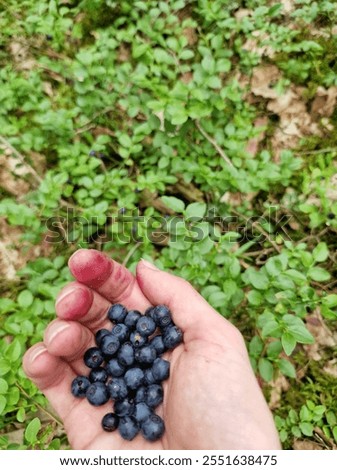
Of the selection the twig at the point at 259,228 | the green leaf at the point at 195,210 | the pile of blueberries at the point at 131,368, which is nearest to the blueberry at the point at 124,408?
the pile of blueberries at the point at 131,368

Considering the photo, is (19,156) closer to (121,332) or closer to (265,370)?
(121,332)

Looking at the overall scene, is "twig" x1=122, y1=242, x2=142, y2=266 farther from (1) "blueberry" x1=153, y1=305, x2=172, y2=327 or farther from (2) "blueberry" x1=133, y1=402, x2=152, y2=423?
(2) "blueberry" x1=133, y1=402, x2=152, y2=423

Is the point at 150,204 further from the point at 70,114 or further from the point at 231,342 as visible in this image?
the point at 231,342

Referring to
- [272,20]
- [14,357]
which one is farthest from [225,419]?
[272,20]
